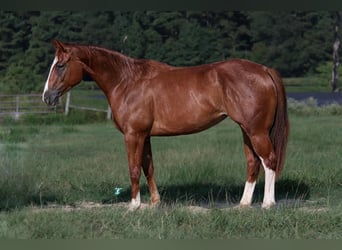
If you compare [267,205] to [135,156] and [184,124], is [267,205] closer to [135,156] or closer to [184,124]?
[184,124]

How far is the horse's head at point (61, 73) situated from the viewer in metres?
5.07

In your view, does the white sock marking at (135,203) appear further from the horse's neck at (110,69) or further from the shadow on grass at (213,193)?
the horse's neck at (110,69)

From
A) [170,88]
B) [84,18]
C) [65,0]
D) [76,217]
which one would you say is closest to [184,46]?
[84,18]

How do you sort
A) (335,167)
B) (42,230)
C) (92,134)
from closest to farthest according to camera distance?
(42,230), (335,167), (92,134)

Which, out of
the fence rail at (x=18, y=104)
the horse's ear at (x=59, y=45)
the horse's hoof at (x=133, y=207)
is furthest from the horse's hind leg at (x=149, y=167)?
the fence rail at (x=18, y=104)

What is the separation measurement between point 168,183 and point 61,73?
197 cm

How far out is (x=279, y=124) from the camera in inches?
204

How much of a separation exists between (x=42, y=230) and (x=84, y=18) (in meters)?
3.64

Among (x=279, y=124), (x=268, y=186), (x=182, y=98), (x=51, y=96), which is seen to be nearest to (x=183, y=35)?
(x=182, y=98)

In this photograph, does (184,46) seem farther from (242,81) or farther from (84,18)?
(242,81)

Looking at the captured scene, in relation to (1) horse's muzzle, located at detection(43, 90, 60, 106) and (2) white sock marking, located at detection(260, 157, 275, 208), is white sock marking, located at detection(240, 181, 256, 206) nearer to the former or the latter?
(2) white sock marking, located at detection(260, 157, 275, 208)

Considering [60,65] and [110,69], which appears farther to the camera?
[110,69]

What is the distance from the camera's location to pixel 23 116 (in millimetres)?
9641

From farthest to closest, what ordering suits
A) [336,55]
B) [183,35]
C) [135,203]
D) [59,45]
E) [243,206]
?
1. [336,55]
2. [183,35]
3. [135,203]
4. [243,206]
5. [59,45]
